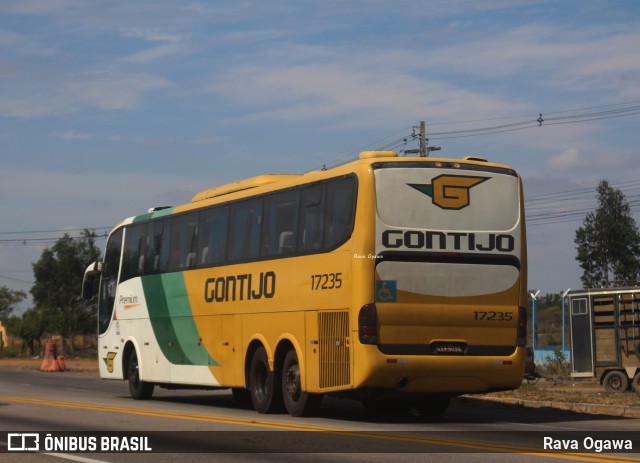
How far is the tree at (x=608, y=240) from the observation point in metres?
83.9

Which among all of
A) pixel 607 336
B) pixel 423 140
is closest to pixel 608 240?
pixel 423 140

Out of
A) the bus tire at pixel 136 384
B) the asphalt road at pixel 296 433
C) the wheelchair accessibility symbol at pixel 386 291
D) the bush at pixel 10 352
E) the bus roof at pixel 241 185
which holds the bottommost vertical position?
the asphalt road at pixel 296 433

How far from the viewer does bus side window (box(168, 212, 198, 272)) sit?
74.9 ft

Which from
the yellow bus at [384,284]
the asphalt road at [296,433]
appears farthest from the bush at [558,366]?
the yellow bus at [384,284]

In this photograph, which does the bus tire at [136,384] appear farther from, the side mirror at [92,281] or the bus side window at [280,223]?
the bus side window at [280,223]

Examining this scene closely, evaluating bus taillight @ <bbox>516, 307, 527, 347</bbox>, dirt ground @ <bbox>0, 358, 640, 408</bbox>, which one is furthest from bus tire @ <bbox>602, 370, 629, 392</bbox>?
bus taillight @ <bbox>516, 307, 527, 347</bbox>

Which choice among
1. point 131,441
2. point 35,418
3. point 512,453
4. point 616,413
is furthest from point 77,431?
point 616,413

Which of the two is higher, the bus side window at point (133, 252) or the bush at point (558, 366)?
the bus side window at point (133, 252)

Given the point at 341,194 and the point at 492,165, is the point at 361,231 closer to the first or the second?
the point at 341,194

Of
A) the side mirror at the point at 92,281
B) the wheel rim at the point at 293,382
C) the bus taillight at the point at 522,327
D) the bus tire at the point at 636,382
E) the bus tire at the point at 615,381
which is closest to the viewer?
the bus taillight at the point at 522,327

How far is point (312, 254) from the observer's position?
18.2 metres

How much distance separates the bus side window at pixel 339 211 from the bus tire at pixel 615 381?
1399 centimetres

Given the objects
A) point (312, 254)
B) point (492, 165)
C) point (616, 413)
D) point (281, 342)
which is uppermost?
point (492, 165)

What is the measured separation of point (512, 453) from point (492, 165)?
6.38m
